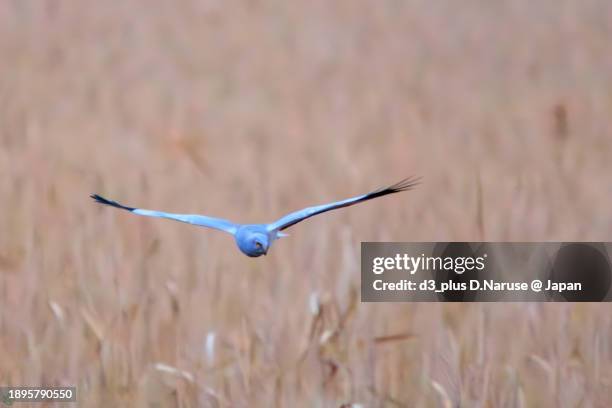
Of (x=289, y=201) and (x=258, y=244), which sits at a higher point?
(x=289, y=201)

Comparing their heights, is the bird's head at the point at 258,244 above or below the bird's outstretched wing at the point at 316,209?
below

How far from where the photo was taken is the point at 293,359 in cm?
162

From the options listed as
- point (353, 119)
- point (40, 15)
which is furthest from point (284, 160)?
point (40, 15)

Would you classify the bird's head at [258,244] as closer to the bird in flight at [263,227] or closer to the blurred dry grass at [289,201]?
the bird in flight at [263,227]

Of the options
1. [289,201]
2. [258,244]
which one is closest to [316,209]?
[258,244]

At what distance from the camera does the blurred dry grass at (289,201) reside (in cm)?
161

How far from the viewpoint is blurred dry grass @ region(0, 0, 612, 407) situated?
1.61 meters

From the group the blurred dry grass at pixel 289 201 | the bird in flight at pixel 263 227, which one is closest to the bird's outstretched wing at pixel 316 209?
the bird in flight at pixel 263 227

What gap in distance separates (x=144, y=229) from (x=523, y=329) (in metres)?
0.59

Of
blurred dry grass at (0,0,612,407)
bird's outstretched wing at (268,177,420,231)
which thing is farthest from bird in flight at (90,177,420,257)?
blurred dry grass at (0,0,612,407)

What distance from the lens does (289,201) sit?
2.09m

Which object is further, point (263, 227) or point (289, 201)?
point (289, 201)

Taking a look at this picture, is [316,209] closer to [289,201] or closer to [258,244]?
[258,244]

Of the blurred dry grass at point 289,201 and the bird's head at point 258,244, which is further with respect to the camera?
the blurred dry grass at point 289,201
